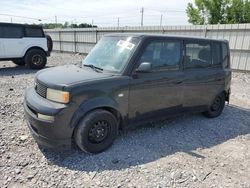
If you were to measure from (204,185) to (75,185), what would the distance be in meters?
1.62

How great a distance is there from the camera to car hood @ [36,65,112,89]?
3.30m

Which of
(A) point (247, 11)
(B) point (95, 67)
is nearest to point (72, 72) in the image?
(B) point (95, 67)

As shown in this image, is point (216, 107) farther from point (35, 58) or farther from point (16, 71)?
point (16, 71)

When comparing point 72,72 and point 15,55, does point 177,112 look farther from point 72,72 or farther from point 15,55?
point 15,55

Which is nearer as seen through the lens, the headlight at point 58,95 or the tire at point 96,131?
the headlight at point 58,95

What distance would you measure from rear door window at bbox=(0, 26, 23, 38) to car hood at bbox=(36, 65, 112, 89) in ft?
25.0

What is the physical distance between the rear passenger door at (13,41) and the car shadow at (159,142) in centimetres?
824

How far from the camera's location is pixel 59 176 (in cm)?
306

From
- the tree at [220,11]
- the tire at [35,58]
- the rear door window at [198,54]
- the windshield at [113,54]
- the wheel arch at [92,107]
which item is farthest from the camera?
the tree at [220,11]

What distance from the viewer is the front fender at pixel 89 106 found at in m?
3.25

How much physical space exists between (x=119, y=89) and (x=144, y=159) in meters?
1.10

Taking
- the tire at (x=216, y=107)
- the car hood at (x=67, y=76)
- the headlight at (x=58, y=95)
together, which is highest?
the car hood at (x=67, y=76)

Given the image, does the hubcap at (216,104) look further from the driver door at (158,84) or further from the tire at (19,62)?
the tire at (19,62)

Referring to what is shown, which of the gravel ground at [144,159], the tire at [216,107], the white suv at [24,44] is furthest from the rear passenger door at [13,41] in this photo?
the tire at [216,107]
